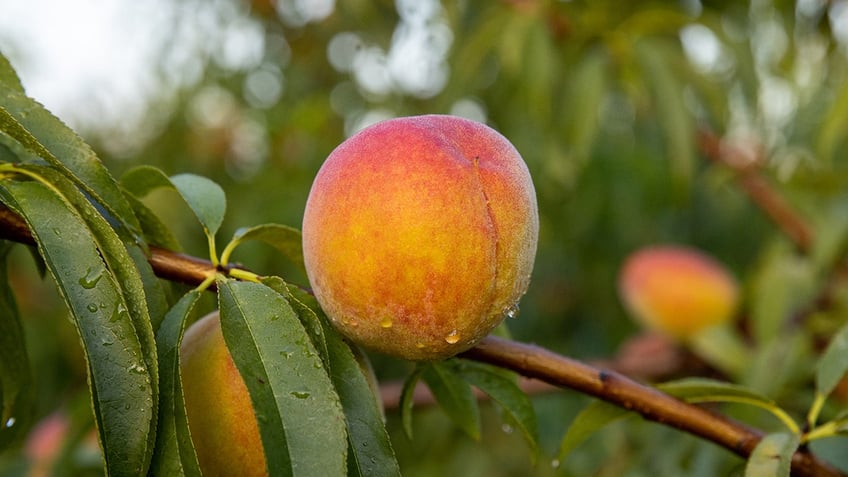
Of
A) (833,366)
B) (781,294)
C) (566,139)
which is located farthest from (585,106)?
(833,366)

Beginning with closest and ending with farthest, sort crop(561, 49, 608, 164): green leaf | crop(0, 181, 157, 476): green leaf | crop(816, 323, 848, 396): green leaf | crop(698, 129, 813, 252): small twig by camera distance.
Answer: crop(0, 181, 157, 476): green leaf → crop(816, 323, 848, 396): green leaf → crop(561, 49, 608, 164): green leaf → crop(698, 129, 813, 252): small twig

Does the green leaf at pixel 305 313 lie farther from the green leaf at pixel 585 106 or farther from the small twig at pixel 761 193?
the small twig at pixel 761 193

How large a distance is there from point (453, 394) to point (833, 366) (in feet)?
1.05

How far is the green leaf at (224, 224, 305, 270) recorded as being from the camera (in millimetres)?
589

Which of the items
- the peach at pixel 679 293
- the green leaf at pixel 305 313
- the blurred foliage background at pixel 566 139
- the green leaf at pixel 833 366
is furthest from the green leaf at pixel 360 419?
the peach at pixel 679 293

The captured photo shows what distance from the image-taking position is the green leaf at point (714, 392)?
64cm

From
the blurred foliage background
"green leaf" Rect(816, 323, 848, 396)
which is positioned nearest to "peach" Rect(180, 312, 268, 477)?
"green leaf" Rect(816, 323, 848, 396)

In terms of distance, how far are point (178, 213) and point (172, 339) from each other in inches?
54.6

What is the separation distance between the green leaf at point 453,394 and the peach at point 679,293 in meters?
1.12

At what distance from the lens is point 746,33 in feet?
5.89

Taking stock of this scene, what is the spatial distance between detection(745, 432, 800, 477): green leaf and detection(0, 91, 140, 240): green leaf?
0.45 m

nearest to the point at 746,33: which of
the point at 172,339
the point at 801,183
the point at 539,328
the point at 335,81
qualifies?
the point at 801,183

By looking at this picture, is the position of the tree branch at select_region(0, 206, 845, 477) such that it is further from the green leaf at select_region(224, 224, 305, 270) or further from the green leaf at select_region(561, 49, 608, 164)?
the green leaf at select_region(561, 49, 608, 164)

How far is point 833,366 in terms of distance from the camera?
27.0 inches
